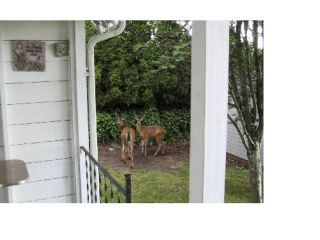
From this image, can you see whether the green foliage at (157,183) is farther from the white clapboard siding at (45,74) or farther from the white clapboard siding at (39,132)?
the white clapboard siding at (45,74)

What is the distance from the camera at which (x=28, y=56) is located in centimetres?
112

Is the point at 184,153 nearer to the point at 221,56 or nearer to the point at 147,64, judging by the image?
the point at 147,64

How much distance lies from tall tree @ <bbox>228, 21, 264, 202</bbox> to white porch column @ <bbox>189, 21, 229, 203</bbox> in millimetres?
322

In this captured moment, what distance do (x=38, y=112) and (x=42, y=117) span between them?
3cm

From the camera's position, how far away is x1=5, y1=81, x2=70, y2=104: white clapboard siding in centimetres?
111

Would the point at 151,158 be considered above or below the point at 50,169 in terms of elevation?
below

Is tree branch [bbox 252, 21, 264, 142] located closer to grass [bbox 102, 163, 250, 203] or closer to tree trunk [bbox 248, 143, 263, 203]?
tree trunk [bbox 248, 143, 263, 203]

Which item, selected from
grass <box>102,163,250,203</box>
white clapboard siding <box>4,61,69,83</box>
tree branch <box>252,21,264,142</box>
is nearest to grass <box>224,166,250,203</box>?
tree branch <box>252,21,264,142</box>

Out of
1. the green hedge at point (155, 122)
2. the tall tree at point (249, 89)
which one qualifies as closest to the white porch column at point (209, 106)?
the tall tree at point (249, 89)

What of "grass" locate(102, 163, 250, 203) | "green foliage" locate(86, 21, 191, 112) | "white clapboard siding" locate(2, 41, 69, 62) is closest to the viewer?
"white clapboard siding" locate(2, 41, 69, 62)

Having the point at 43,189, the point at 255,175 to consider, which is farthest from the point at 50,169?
the point at 255,175

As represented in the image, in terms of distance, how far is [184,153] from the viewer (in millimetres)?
2035

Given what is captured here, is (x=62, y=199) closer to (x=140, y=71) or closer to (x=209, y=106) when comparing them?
(x=209, y=106)

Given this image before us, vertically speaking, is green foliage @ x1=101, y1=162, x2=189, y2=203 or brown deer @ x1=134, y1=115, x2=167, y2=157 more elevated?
brown deer @ x1=134, y1=115, x2=167, y2=157
